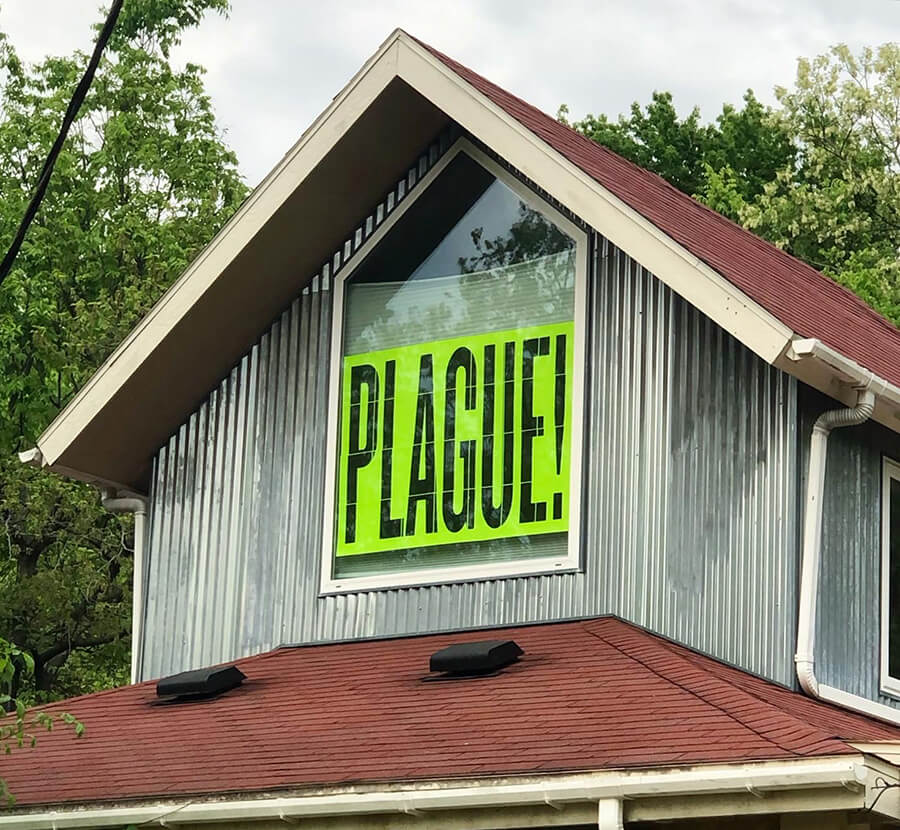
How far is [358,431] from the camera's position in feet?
45.1

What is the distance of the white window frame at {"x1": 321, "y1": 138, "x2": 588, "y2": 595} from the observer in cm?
1260

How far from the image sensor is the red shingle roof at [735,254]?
40.9 feet

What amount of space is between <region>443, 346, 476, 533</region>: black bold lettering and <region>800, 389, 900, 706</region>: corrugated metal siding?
93.8 inches

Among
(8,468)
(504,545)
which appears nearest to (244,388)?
(504,545)

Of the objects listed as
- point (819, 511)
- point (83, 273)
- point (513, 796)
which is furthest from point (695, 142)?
point (513, 796)

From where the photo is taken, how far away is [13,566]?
26.6 m

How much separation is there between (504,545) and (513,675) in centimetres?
168

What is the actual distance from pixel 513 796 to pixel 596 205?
4.40m

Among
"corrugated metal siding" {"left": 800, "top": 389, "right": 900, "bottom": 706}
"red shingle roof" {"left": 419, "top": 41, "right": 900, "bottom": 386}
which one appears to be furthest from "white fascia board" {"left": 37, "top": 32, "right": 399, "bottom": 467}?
"corrugated metal siding" {"left": 800, "top": 389, "right": 900, "bottom": 706}

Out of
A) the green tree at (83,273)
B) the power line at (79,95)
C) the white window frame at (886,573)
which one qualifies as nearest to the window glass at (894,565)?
the white window frame at (886,573)

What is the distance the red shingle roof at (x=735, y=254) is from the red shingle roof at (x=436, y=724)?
236 cm

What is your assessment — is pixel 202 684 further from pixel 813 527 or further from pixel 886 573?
pixel 886 573

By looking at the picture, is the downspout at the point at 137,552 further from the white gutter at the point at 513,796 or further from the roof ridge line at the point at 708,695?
the roof ridge line at the point at 708,695

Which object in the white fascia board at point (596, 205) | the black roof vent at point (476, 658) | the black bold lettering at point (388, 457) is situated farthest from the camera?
the black bold lettering at point (388, 457)
